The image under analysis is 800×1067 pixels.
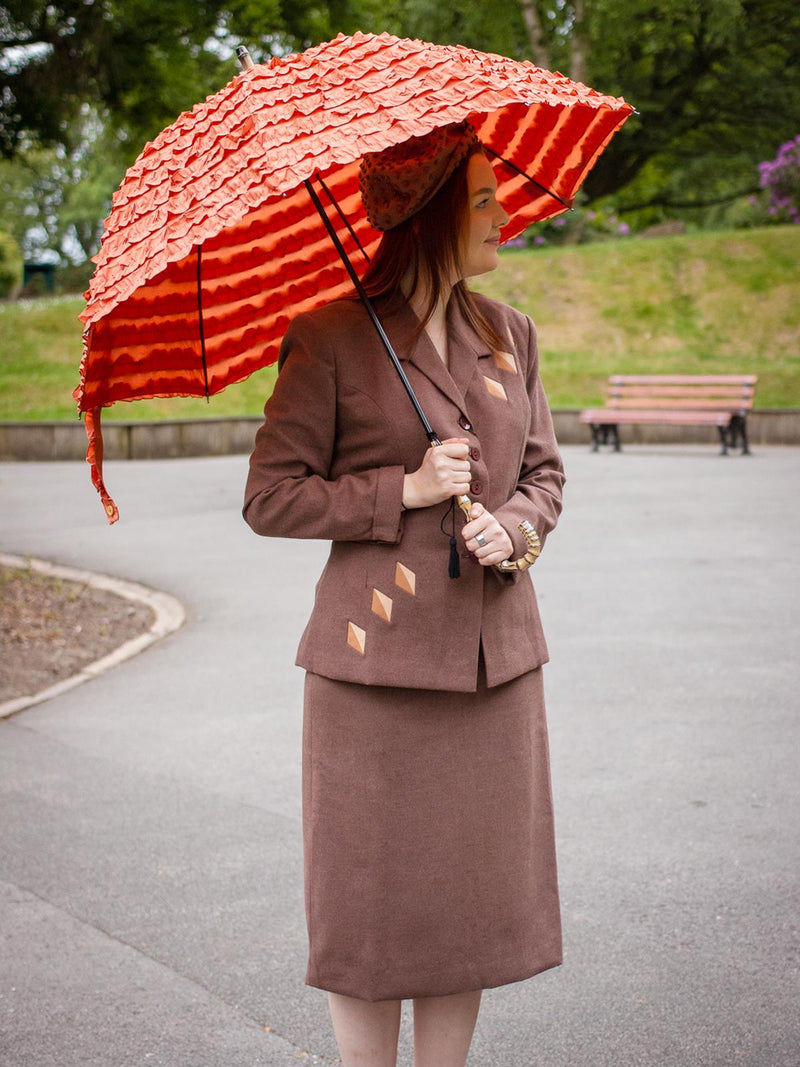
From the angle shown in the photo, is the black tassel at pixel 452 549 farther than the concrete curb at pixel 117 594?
No

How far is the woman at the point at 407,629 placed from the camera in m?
2.41

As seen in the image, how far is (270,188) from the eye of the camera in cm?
216

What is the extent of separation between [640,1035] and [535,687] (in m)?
1.24

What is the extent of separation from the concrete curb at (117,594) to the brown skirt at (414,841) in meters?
4.19

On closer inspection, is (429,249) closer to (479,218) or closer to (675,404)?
(479,218)

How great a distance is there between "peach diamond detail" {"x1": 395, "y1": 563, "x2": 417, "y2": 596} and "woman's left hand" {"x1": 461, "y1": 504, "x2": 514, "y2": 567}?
0.14 meters

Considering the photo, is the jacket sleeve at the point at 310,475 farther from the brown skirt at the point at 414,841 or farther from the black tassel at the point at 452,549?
the brown skirt at the point at 414,841

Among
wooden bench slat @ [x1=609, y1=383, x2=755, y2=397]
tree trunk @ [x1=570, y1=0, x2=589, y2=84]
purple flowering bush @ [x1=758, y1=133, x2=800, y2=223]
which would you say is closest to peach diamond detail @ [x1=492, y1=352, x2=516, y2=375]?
wooden bench slat @ [x1=609, y1=383, x2=755, y2=397]

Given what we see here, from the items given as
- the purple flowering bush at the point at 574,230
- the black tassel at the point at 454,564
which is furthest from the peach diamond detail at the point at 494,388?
the purple flowering bush at the point at 574,230

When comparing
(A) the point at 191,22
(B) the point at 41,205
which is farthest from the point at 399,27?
(B) the point at 41,205

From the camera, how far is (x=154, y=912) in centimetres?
406

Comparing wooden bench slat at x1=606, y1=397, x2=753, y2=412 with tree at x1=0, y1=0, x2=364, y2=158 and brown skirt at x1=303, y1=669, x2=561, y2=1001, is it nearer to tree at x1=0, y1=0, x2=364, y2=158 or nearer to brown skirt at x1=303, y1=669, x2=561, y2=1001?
tree at x1=0, y1=0, x2=364, y2=158

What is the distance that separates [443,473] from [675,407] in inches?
693

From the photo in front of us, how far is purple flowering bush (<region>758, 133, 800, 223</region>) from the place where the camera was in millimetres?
28594
